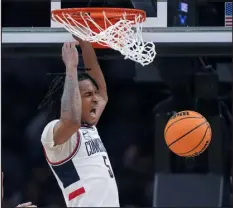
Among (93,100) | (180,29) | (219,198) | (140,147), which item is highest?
(180,29)

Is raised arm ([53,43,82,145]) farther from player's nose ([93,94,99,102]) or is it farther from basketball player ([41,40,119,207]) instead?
player's nose ([93,94,99,102])

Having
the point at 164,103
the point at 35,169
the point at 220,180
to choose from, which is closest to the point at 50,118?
the point at 35,169

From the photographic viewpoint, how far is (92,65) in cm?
387

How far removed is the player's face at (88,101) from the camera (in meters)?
3.60

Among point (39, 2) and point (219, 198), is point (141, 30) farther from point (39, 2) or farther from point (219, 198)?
point (219, 198)

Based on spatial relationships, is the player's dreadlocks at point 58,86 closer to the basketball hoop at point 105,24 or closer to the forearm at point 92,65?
the forearm at point 92,65

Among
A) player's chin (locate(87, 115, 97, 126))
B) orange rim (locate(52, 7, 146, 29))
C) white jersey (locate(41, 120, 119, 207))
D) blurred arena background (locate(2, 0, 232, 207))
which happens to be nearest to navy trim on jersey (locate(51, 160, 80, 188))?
white jersey (locate(41, 120, 119, 207))

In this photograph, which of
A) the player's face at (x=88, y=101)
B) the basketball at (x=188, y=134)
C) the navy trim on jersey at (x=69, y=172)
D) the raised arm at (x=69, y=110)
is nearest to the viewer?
the raised arm at (x=69, y=110)

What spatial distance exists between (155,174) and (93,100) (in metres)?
0.80

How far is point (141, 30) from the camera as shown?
3.88 m

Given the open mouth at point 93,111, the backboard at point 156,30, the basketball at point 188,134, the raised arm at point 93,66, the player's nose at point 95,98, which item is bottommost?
the basketball at point 188,134

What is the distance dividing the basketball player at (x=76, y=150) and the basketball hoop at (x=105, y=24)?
6.6 inches

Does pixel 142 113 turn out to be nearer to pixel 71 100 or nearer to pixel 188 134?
pixel 188 134

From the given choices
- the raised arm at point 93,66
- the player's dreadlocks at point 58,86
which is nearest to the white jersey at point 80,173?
the player's dreadlocks at point 58,86
